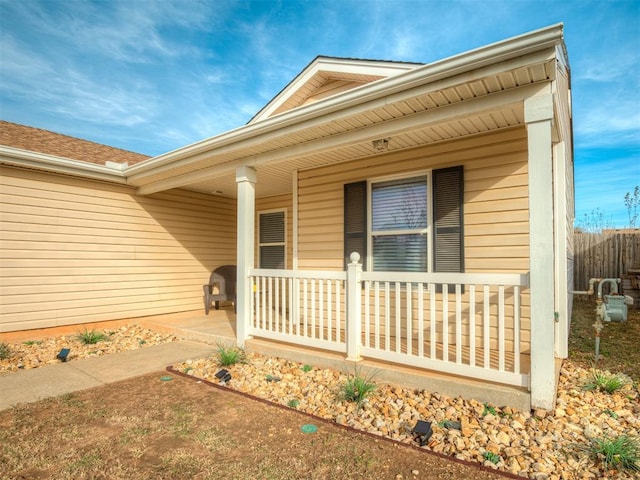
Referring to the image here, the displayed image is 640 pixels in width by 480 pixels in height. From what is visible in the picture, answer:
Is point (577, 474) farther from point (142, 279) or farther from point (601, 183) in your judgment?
point (601, 183)

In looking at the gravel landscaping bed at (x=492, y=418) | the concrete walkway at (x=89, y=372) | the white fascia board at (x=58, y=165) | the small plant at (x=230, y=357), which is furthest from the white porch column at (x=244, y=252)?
the white fascia board at (x=58, y=165)

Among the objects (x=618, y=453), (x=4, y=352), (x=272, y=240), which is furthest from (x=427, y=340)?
(x=4, y=352)

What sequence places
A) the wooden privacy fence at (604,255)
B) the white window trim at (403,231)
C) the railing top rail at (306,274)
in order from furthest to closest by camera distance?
1. the wooden privacy fence at (604,255)
2. the white window trim at (403,231)
3. the railing top rail at (306,274)

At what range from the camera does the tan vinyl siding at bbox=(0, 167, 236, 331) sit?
5371 mm

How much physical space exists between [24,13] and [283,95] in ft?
18.1

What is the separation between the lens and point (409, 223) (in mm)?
4480

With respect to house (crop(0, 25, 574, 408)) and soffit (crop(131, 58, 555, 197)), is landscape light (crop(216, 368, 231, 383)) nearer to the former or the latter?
house (crop(0, 25, 574, 408))

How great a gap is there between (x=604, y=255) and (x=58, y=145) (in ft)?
43.8

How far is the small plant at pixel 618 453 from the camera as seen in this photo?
6.63 feet

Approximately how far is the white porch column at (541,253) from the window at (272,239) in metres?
5.29

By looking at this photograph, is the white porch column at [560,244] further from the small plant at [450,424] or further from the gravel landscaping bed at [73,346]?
the gravel landscaping bed at [73,346]

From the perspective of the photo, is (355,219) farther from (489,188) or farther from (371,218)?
(489,188)

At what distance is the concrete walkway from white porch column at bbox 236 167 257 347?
22.8 inches

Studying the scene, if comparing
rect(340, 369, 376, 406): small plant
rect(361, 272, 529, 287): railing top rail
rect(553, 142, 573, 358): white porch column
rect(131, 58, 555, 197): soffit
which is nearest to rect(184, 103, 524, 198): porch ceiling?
rect(131, 58, 555, 197): soffit
